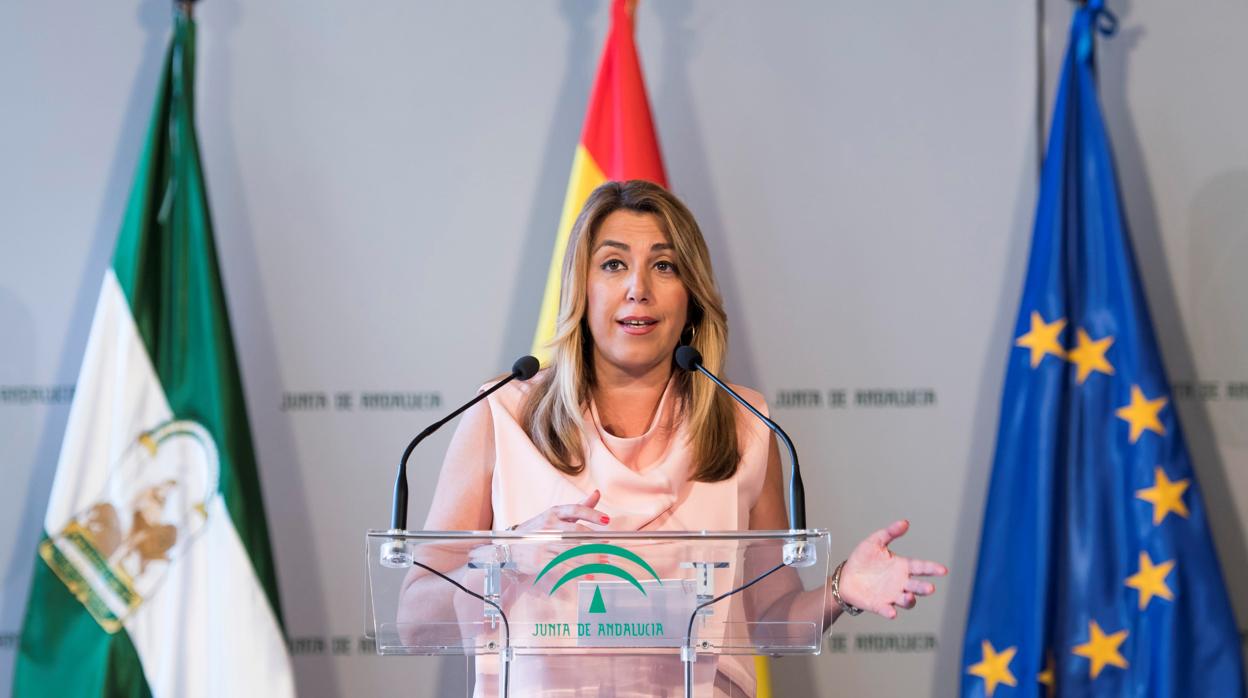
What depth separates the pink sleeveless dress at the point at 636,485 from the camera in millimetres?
2074

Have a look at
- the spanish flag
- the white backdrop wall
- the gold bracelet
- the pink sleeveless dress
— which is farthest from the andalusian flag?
the gold bracelet

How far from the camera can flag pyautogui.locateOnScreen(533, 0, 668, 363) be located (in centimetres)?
312

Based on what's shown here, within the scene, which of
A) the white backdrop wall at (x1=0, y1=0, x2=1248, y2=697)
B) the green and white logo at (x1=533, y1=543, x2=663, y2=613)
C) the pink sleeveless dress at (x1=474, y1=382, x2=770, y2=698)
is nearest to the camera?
the green and white logo at (x1=533, y1=543, x2=663, y2=613)

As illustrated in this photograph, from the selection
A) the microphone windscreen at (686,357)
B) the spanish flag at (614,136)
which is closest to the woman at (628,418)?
the microphone windscreen at (686,357)

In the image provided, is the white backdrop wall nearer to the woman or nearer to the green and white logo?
the woman

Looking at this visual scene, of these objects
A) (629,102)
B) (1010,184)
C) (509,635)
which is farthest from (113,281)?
(1010,184)

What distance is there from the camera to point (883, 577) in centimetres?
180

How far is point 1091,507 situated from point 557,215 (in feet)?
5.34

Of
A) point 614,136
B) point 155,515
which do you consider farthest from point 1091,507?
point 155,515

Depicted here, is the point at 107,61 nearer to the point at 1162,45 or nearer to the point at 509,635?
the point at 509,635

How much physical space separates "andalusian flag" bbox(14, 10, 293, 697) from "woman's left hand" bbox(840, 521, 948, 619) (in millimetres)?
1716

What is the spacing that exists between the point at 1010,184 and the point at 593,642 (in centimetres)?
227

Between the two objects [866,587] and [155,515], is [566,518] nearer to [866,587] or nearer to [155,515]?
[866,587]

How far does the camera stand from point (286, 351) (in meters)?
3.37
